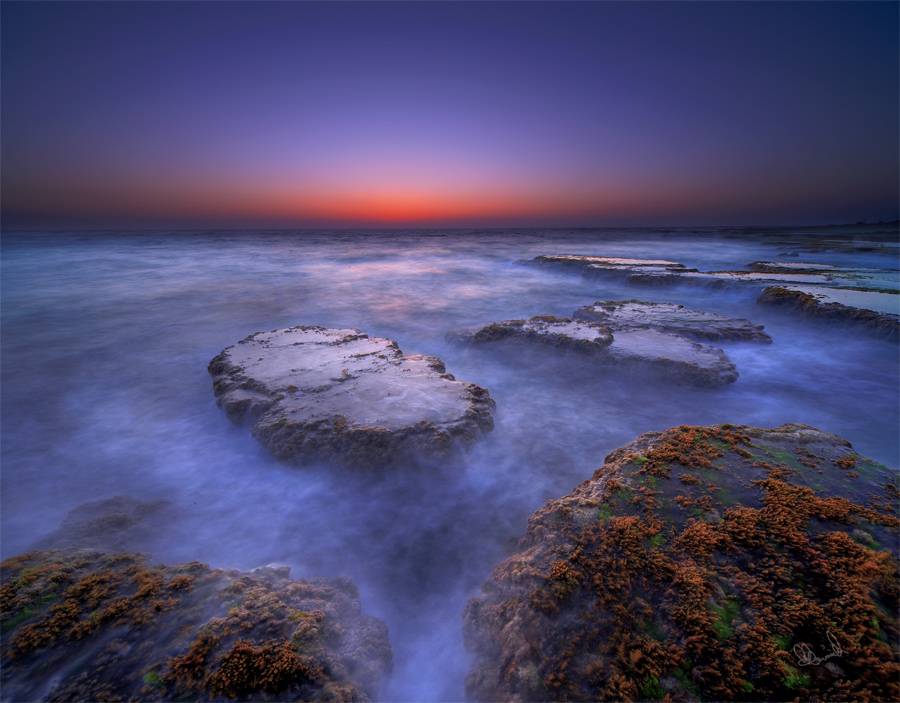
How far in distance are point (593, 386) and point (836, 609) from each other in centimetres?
438

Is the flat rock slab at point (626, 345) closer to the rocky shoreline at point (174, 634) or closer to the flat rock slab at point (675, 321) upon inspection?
the flat rock slab at point (675, 321)

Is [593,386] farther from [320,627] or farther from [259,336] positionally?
[259,336]

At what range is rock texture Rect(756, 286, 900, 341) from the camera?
7.23 m

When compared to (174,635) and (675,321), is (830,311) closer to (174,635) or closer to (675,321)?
(675,321)

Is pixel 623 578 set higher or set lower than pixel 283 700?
higher

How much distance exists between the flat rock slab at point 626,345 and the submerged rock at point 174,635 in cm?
523

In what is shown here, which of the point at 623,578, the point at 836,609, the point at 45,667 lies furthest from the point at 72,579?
the point at 836,609

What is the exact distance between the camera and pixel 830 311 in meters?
8.22

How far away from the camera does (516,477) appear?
160 inches

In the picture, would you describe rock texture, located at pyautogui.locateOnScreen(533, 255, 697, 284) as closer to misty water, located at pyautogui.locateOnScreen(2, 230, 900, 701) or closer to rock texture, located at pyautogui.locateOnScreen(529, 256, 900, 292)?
rock texture, located at pyautogui.locateOnScreen(529, 256, 900, 292)
